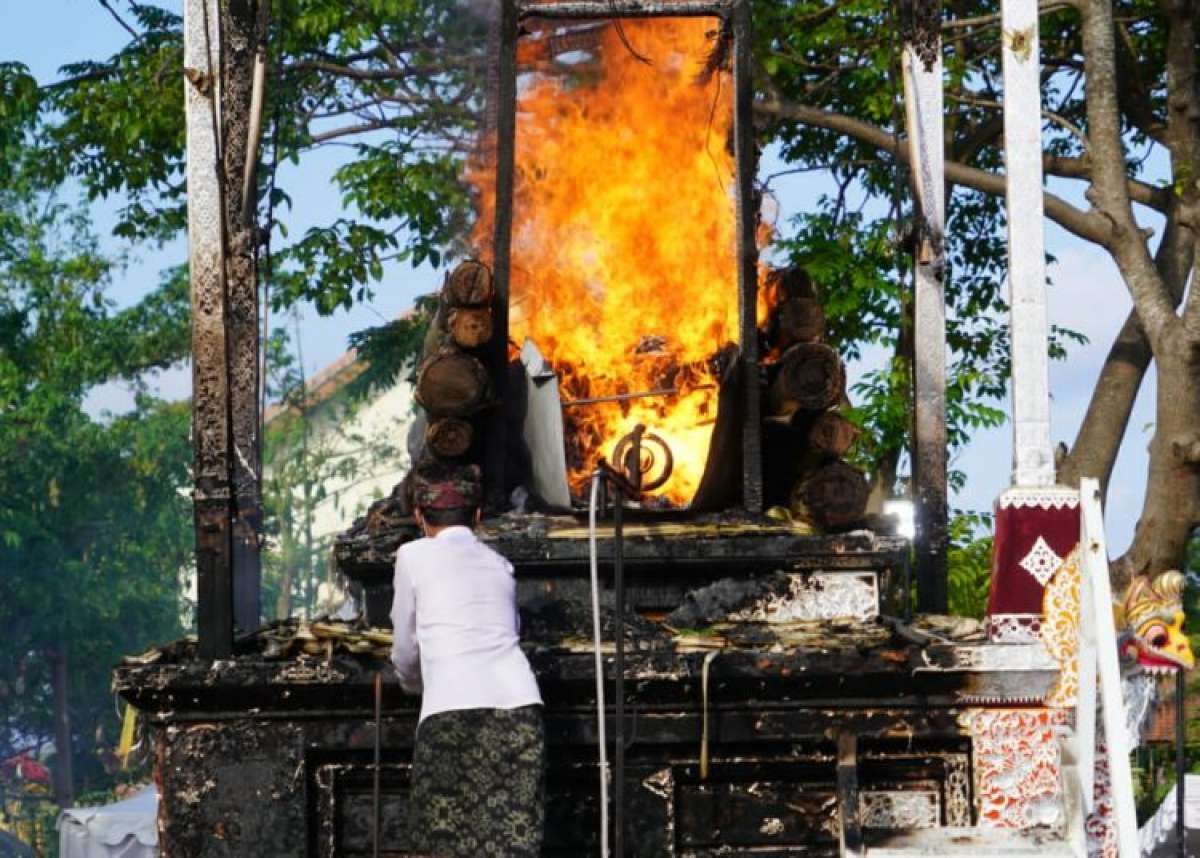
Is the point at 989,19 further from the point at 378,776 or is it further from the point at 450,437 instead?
the point at 378,776

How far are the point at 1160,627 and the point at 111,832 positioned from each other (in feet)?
36.1

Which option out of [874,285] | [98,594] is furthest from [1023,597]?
[98,594]

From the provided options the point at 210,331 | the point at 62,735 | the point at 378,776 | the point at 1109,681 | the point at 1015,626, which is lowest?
the point at 62,735

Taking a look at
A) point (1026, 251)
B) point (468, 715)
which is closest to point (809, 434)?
point (1026, 251)

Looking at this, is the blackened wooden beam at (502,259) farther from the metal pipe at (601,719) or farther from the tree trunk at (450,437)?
the metal pipe at (601,719)

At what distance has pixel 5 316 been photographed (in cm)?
3797

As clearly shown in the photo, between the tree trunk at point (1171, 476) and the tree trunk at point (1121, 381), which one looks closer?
the tree trunk at point (1171, 476)

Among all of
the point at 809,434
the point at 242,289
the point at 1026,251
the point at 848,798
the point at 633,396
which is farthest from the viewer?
the point at 633,396

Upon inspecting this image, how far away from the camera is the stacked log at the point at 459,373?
11.5 m

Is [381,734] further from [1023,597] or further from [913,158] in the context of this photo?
[913,158]

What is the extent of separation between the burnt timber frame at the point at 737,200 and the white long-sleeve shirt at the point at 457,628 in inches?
115

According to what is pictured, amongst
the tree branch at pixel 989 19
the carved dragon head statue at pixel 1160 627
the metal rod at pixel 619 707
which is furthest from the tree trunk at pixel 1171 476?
the metal rod at pixel 619 707

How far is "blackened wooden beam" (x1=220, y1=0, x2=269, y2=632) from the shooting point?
10.3 meters

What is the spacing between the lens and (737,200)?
11.7 m
